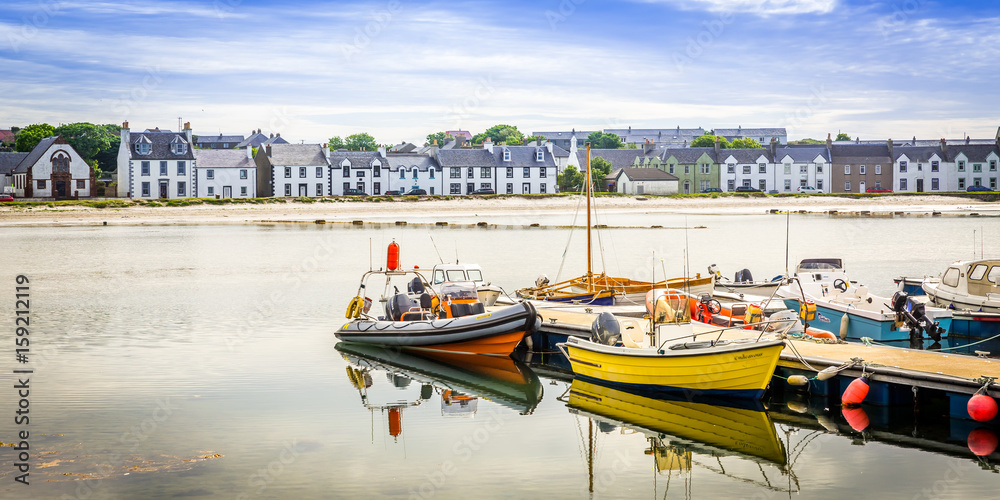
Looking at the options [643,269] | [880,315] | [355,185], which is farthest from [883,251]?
[355,185]

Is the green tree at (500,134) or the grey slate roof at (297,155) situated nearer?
the grey slate roof at (297,155)

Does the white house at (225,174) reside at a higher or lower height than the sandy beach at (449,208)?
higher

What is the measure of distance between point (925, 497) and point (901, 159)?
10880 cm

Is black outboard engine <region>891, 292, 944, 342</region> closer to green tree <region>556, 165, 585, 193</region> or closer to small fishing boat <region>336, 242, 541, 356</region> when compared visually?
small fishing boat <region>336, 242, 541, 356</region>

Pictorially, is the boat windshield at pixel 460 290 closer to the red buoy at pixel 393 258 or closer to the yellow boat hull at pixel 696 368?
the red buoy at pixel 393 258

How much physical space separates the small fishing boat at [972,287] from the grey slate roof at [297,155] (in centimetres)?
7914

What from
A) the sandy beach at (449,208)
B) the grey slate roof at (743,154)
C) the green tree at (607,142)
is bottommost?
the sandy beach at (449,208)

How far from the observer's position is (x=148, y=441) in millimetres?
14719

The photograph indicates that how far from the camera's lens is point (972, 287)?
77.2ft

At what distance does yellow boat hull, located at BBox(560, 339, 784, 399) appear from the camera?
1585 centimetres

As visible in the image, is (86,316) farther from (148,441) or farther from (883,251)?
(883,251)

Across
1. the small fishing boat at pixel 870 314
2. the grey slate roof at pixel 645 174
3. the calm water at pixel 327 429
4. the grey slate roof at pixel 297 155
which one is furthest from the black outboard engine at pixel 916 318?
the grey slate roof at pixel 645 174

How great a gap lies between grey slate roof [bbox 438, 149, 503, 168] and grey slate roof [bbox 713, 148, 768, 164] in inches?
1133

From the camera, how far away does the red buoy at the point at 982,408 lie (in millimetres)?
14086
